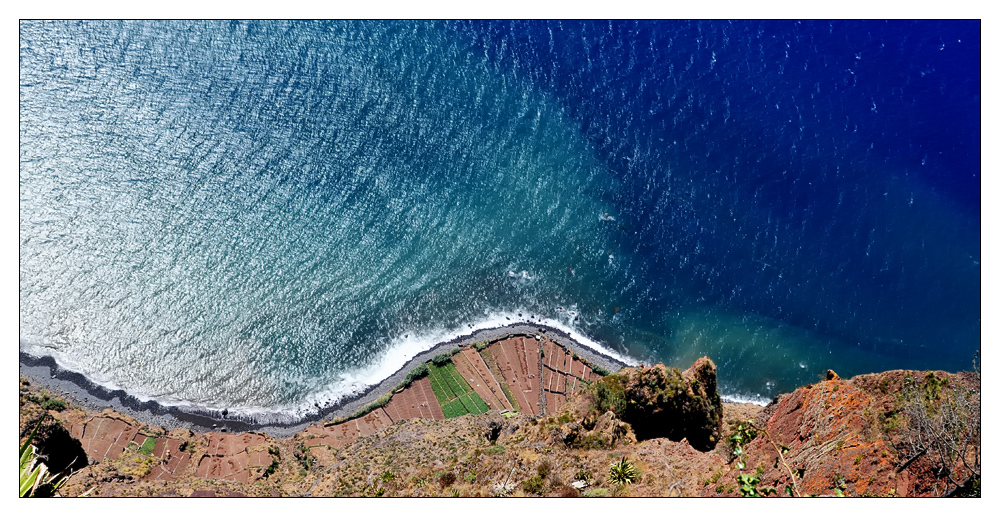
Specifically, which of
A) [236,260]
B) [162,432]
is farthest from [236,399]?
[236,260]

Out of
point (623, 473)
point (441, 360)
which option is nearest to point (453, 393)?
point (441, 360)

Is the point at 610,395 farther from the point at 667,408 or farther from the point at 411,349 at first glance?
the point at 411,349

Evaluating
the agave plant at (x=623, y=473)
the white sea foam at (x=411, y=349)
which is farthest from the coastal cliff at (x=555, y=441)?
the white sea foam at (x=411, y=349)

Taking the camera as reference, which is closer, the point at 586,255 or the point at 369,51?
the point at 586,255

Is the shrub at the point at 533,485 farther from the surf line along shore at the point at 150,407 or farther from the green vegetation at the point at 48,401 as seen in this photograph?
the green vegetation at the point at 48,401

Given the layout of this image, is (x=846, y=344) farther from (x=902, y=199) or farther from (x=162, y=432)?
(x=162, y=432)

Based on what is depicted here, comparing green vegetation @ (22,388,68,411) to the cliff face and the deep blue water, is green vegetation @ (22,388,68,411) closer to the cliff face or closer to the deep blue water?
the cliff face
